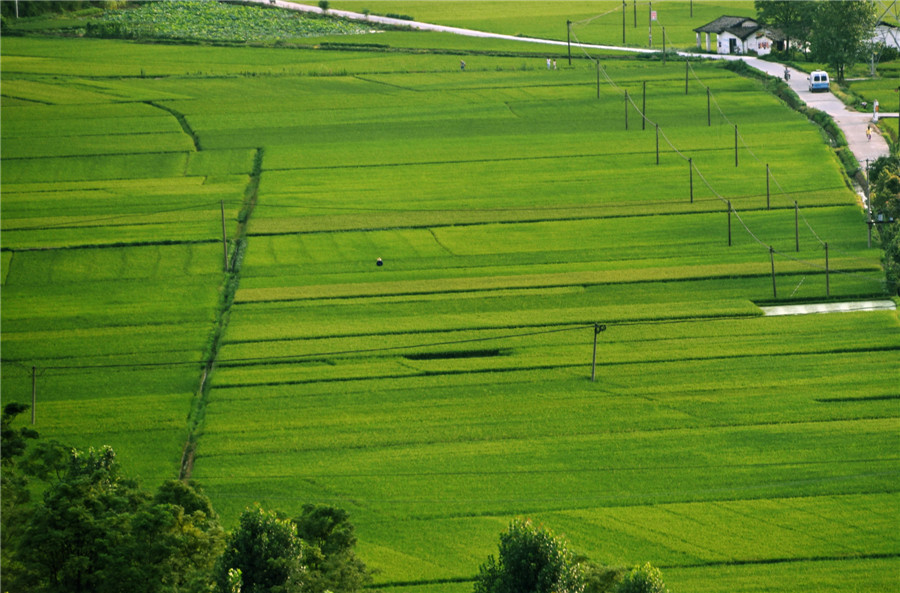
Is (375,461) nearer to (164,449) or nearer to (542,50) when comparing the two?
(164,449)

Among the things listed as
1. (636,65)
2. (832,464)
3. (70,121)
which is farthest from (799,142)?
(70,121)

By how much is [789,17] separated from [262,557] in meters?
94.7

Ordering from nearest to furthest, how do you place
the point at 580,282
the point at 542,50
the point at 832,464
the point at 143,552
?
the point at 143,552 → the point at 832,464 → the point at 580,282 → the point at 542,50

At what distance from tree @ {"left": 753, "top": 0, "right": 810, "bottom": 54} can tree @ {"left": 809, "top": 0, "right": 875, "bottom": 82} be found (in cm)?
646

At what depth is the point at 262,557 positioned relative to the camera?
105ft

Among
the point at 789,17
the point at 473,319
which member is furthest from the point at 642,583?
the point at 789,17

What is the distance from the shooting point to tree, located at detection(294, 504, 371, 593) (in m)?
33.8

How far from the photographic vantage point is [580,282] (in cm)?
6512

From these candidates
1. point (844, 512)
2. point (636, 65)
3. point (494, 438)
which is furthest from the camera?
point (636, 65)

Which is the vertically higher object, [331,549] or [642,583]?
[642,583]

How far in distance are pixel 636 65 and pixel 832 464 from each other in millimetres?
70716

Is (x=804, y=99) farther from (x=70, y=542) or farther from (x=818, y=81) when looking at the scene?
(x=70, y=542)

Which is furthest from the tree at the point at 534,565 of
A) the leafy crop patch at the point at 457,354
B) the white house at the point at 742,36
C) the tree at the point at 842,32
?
the white house at the point at 742,36

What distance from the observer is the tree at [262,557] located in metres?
32.0
